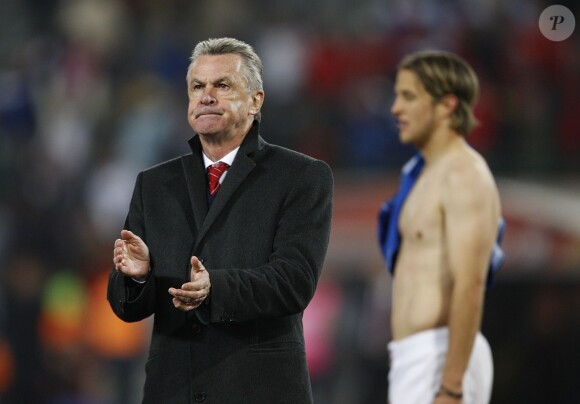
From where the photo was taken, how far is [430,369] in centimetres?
445

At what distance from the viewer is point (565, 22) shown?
23.0 feet

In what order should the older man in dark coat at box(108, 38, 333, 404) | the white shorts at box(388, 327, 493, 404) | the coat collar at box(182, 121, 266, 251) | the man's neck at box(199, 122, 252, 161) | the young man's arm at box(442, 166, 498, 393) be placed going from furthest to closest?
1. the white shorts at box(388, 327, 493, 404)
2. the young man's arm at box(442, 166, 498, 393)
3. the man's neck at box(199, 122, 252, 161)
4. the coat collar at box(182, 121, 266, 251)
5. the older man in dark coat at box(108, 38, 333, 404)

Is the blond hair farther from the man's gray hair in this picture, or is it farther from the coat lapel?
the coat lapel

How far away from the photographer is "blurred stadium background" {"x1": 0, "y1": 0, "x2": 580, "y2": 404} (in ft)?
26.5

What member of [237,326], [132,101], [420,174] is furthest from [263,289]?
[132,101]

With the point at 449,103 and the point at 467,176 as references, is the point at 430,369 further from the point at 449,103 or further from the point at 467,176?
the point at 449,103

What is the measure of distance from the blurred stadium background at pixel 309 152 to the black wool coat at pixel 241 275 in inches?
191

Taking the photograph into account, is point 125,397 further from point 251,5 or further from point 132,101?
point 251,5

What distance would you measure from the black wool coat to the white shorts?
51.8 inches

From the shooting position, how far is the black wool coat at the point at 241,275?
3084mm

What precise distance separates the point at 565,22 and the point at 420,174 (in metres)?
2.67

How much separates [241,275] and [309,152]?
6406 mm

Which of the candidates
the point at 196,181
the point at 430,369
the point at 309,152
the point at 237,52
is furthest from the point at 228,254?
the point at 309,152

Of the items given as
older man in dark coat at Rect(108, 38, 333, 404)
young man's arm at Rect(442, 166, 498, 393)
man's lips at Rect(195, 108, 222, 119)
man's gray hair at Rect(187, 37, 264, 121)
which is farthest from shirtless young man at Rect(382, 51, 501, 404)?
man's lips at Rect(195, 108, 222, 119)
